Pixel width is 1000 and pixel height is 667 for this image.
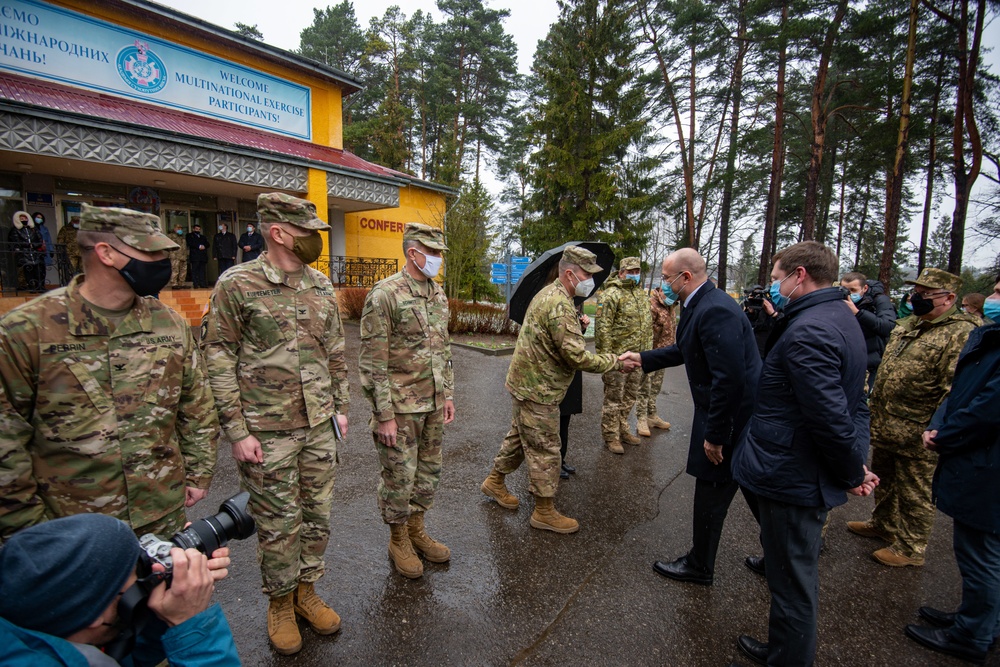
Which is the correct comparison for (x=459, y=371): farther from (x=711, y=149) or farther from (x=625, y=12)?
(x=711, y=149)

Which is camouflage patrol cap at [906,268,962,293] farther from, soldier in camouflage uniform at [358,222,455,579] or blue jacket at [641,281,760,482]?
soldier in camouflage uniform at [358,222,455,579]

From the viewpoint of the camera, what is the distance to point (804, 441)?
2.21 m

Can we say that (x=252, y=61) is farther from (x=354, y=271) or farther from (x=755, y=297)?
(x=755, y=297)

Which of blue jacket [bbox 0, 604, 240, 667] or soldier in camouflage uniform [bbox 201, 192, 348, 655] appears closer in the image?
blue jacket [bbox 0, 604, 240, 667]

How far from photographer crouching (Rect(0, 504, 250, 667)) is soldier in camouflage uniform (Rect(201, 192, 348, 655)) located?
3.29ft

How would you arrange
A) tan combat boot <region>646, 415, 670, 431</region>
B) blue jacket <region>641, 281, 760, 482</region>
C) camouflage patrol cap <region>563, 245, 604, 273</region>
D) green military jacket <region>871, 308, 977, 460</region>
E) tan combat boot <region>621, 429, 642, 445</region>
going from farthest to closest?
1. tan combat boot <region>646, 415, 670, 431</region>
2. tan combat boot <region>621, 429, 642, 445</region>
3. camouflage patrol cap <region>563, 245, 604, 273</region>
4. green military jacket <region>871, 308, 977, 460</region>
5. blue jacket <region>641, 281, 760, 482</region>

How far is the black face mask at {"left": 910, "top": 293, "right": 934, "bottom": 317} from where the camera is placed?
3.35 meters

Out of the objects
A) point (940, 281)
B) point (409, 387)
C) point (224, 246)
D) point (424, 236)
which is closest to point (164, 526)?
point (409, 387)

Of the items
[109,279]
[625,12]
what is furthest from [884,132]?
[109,279]

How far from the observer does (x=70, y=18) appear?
437 inches

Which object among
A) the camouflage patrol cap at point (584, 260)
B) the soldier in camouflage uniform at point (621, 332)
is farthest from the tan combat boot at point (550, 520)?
the soldier in camouflage uniform at point (621, 332)

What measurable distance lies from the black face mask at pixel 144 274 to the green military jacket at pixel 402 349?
111 cm

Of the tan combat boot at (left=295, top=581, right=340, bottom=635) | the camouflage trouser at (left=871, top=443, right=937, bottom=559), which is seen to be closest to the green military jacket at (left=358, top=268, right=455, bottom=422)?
the tan combat boot at (left=295, top=581, right=340, bottom=635)

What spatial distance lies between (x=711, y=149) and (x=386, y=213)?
16261 millimetres
